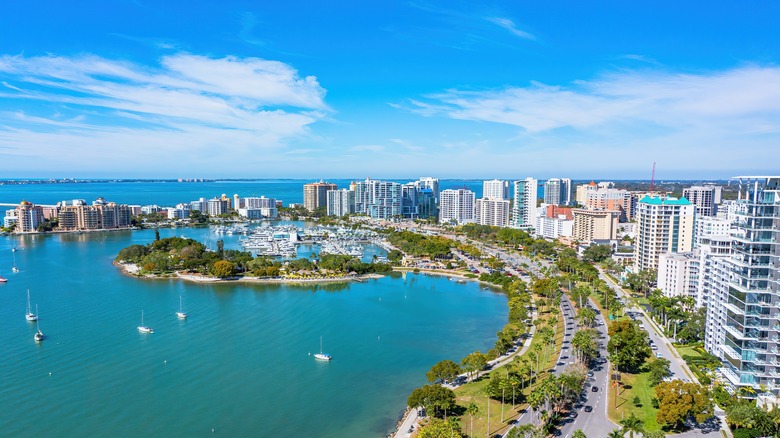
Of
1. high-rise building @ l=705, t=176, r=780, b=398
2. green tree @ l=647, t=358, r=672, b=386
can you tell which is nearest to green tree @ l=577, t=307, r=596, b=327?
green tree @ l=647, t=358, r=672, b=386

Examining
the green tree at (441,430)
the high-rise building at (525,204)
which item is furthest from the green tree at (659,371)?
the high-rise building at (525,204)

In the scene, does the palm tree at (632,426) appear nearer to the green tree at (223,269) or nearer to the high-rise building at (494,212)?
the green tree at (223,269)

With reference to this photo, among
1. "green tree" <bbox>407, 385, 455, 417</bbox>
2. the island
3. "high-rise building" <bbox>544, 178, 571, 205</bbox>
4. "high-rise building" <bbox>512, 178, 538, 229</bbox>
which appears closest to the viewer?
"green tree" <bbox>407, 385, 455, 417</bbox>

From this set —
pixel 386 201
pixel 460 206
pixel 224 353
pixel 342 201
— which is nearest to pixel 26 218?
pixel 342 201

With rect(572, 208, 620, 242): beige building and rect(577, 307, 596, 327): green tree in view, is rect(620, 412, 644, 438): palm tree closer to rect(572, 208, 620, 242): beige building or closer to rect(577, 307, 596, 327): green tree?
rect(577, 307, 596, 327): green tree

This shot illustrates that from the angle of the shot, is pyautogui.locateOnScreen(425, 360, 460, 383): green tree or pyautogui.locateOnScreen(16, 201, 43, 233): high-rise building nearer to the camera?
pyautogui.locateOnScreen(425, 360, 460, 383): green tree

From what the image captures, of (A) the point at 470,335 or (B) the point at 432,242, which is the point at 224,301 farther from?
(B) the point at 432,242

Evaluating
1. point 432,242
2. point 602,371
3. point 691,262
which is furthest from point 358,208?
point 602,371
